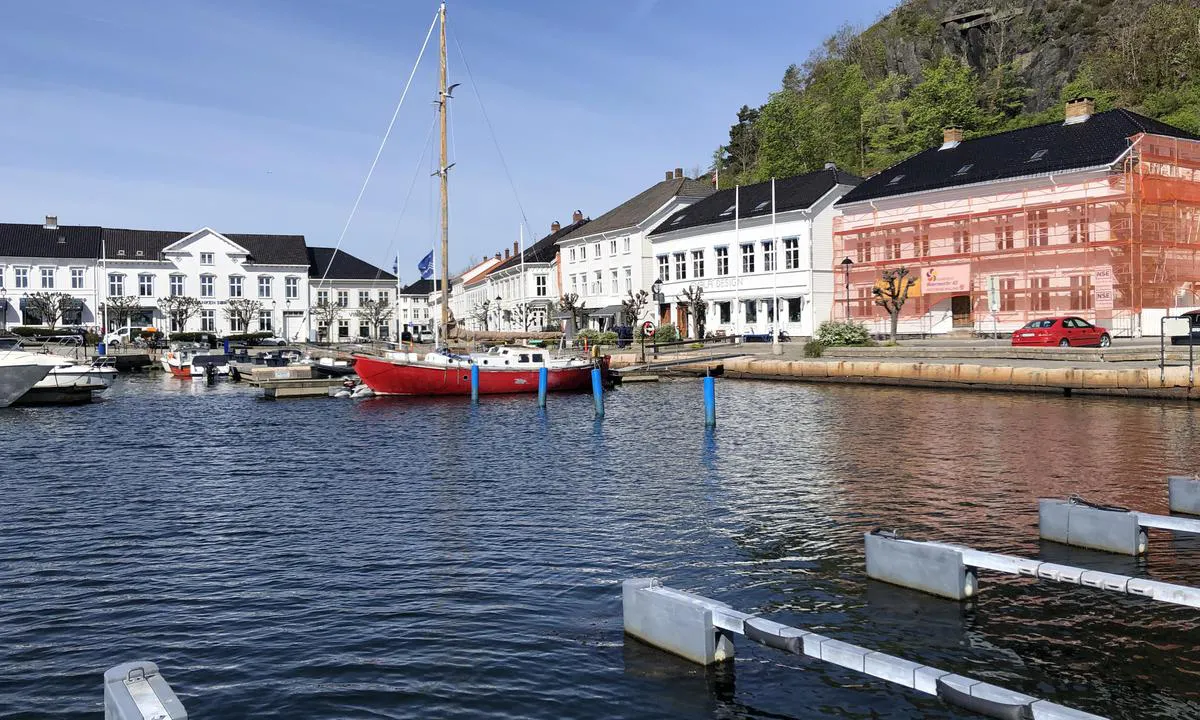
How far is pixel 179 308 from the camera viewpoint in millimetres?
95188

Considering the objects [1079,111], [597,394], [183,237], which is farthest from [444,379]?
[183,237]

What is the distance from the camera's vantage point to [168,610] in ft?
36.2

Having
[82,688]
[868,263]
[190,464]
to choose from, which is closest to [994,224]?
[868,263]

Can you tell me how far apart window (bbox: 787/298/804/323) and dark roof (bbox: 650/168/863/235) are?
6.44 meters

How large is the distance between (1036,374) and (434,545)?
30.1 m

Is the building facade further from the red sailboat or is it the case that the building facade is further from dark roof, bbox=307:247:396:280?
dark roof, bbox=307:247:396:280

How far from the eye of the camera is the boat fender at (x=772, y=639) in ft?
26.9

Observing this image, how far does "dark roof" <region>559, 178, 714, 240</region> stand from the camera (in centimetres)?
8012

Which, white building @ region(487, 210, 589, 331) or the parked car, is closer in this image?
the parked car

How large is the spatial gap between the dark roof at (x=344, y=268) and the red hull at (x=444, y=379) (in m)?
69.8

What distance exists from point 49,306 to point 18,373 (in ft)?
189

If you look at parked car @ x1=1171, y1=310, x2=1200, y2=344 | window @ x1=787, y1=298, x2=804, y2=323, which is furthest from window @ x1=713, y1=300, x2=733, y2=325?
parked car @ x1=1171, y1=310, x2=1200, y2=344

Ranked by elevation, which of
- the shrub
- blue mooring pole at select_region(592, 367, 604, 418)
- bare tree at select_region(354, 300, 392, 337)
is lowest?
blue mooring pole at select_region(592, 367, 604, 418)

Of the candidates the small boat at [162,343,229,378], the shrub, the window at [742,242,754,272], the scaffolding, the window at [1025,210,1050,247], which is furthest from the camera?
the window at [742,242,754,272]
